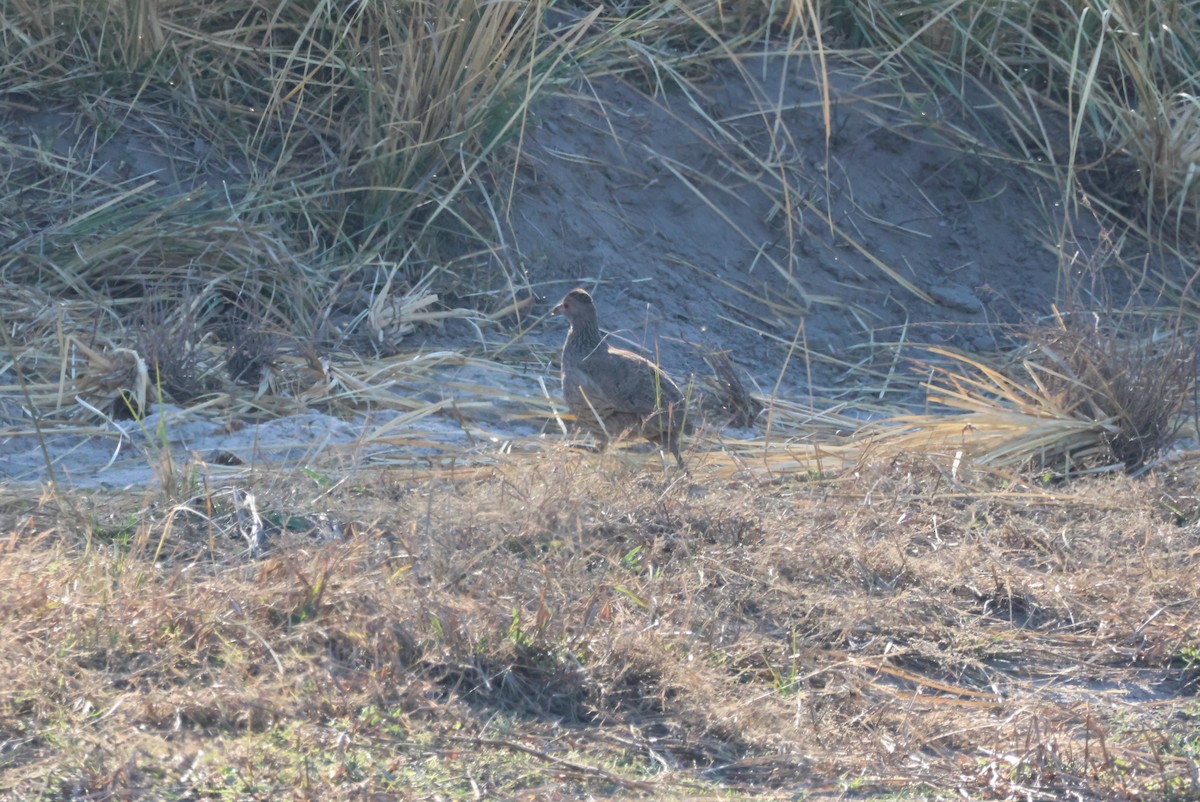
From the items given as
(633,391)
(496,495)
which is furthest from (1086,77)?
(496,495)

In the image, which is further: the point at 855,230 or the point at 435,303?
the point at 855,230

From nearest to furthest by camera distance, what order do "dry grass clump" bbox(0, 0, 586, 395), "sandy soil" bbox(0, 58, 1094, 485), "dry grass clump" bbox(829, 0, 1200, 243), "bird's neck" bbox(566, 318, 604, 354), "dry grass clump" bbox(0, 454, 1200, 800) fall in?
"dry grass clump" bbox(0, 454, 1200, 800) → "bird's neck" bbox(566, 318, 604, 354) → "dry grass clump" bbox(0, 0, 586, 395) → "sandy soil" bbox(0, 58, 1094, 485) → "dry grass clump" bbox(829, 0, 1200, 243)

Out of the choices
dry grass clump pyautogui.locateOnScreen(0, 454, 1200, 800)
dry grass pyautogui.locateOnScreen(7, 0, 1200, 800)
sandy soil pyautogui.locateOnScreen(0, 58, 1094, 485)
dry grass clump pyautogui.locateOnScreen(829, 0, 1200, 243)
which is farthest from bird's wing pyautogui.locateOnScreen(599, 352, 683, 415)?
dry grass clump pyautogui.locateOnScreen(829, 0, 1200, 243)

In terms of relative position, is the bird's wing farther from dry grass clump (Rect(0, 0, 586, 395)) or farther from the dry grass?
dry grass clump (Rect(0, 0, 586, 395))

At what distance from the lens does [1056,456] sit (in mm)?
5219

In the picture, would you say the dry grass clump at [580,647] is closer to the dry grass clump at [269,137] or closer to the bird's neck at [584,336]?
the bird's neck at [584,336]

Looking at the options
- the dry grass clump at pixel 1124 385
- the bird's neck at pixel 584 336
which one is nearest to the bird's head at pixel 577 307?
the bird's neck at pixel 584 336

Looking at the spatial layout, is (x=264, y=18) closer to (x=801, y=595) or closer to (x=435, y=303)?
(x=435, y=303)

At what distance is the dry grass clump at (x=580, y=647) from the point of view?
2.90 metres

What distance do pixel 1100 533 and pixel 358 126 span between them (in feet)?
12.8

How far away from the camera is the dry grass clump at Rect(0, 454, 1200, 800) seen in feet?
9.51

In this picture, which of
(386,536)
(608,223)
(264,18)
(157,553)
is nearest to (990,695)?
(386,536)

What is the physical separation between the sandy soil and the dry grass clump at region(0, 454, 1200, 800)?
2.28m

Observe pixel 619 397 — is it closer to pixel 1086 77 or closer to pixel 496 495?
pixel 496 495
